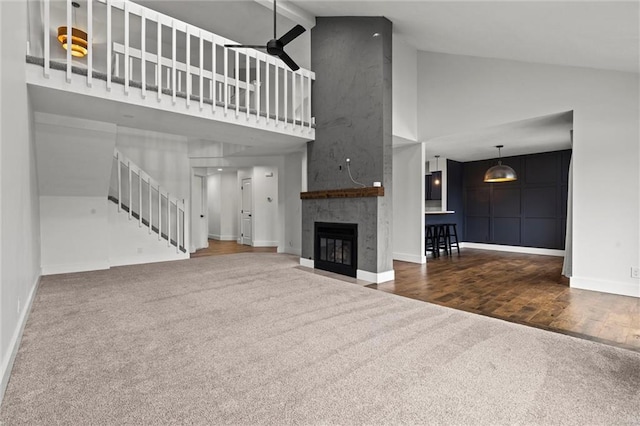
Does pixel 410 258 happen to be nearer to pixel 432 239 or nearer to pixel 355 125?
pixel 432 239

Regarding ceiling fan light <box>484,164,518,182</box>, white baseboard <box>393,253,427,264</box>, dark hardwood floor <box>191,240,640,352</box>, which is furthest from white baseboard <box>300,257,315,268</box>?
ceiling fan light <box>484,164,518,182</box>

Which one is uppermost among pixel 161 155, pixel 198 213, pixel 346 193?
pixel 161 155

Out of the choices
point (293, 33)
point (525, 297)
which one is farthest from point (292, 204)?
point (525, 297)

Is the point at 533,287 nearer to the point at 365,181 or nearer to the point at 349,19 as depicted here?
the point at 365,181

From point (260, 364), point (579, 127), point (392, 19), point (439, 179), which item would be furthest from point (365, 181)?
point (439, 179)

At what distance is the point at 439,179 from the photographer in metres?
8.30

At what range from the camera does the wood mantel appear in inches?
180

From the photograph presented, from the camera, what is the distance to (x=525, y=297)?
148 inches

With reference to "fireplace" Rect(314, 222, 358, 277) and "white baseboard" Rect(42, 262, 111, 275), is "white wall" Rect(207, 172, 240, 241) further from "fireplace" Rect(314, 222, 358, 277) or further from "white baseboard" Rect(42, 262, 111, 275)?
"fireplace" Rect(314, 222, 358, 277)

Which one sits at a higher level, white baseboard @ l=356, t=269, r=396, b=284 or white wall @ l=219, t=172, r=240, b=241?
white wall @ l=219, t=172, r=240, b=241

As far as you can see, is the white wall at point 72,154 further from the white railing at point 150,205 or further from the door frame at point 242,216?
the door frame at point 242,216

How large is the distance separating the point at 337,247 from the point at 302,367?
3.20 meters

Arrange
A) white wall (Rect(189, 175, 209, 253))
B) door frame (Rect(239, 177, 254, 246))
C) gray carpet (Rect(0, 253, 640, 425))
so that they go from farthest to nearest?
door frame (Rect(239, 177, 254, 246))
white wall (Rect(189, 175, 209, 253))
gray carpet (Rect(0, 253, 640, 425))

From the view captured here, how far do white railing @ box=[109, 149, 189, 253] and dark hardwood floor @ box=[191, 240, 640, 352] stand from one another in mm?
3686
